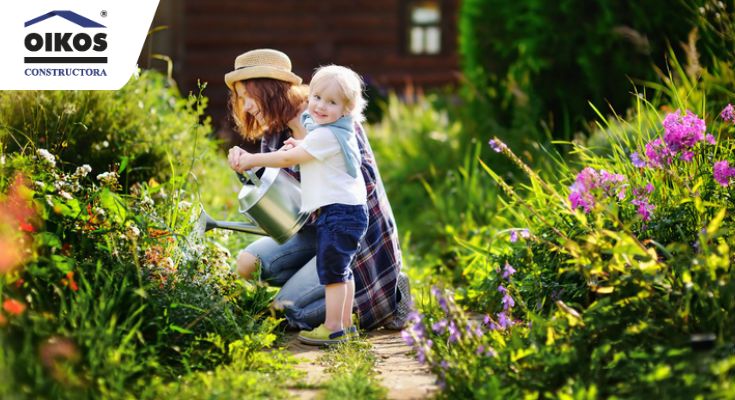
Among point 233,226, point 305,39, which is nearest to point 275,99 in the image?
point 233,226

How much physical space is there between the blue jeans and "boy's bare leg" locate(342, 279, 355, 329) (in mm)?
204

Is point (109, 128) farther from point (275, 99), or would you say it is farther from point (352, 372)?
point (352, 372)

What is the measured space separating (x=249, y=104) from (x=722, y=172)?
195 centimetres

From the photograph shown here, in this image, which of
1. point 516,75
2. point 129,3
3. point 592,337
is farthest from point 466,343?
point 516,75

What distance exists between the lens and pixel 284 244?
4.08 m

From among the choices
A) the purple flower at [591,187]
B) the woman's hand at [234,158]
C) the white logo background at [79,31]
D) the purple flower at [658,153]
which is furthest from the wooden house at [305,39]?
the purple flower at [658,153]

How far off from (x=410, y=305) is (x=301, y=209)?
2.66 feet

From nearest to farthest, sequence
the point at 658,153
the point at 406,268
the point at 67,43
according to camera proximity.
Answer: the point at 658,153, the point at 67,43, the point at 406,268

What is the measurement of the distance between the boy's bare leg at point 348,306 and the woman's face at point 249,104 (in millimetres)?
846

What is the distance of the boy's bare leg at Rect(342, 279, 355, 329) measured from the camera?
362 centimetres

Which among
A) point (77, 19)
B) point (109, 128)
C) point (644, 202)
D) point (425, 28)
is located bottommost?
point (644, 202)

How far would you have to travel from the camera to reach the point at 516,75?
275 inches

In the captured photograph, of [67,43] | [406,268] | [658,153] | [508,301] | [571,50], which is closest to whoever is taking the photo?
[508,301]

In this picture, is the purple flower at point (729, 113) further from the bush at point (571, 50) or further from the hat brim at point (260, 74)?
the bush at point (571, 50)
